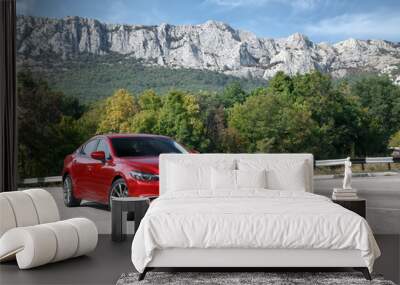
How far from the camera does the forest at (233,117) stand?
855 cm

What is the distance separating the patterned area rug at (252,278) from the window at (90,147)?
3189 mm

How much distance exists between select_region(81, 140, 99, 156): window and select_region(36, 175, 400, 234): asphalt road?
2.06 feet

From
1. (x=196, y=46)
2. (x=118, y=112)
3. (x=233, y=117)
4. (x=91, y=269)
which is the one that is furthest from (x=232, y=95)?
(x=91, y=269)

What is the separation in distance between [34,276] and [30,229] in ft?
1.52

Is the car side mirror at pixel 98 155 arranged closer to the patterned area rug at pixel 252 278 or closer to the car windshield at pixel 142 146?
the car windshield at pixel 142 146

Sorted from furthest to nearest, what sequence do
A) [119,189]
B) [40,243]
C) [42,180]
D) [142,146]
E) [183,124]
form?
[42,180] < [183,124] < [142,146] < [119,189] < [40,243]

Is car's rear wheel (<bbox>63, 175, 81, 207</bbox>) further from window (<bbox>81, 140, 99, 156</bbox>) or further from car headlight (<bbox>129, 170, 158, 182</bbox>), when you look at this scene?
car headlight (<bbox>129, 170, 158, 182</bbox>)

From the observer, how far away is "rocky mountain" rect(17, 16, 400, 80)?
8.65m

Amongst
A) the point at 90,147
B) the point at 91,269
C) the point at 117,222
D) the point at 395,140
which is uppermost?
the point at 395,140

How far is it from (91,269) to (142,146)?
2.78 meters

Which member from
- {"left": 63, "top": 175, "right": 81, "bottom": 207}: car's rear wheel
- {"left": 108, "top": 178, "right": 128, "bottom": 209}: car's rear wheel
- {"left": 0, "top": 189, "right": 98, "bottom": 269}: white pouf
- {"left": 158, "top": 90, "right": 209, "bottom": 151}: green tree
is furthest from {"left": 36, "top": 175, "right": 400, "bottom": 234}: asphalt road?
{"left": 0, "top": 189, "right": 98, "bottom": 269}: white pouf

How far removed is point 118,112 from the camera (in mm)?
8633

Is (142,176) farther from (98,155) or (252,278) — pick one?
(252,278)

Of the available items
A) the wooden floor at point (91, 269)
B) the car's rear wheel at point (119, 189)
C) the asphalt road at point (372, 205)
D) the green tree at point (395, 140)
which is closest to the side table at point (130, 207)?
the wooden floor at point (91, 269)
